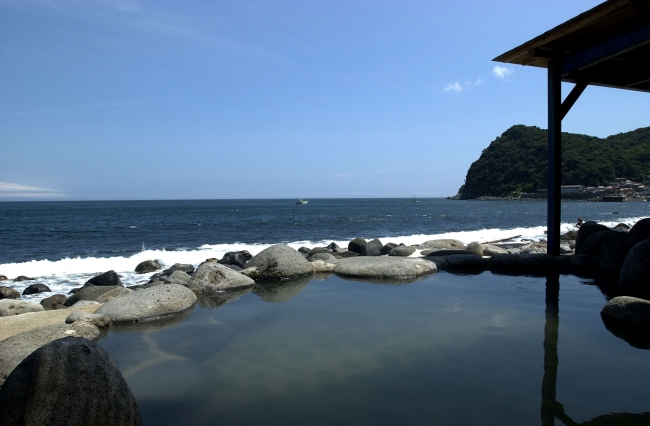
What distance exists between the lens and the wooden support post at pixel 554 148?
9961 mm

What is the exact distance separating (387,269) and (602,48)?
6096mm

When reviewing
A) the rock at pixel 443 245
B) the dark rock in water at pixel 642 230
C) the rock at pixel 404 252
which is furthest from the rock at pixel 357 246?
the dark rock in water at pixel 642 230

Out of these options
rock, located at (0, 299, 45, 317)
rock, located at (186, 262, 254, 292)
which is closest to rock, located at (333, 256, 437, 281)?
rock, located at (186, 262, 254, 292)

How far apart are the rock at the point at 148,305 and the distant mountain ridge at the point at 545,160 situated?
339ft

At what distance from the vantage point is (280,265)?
9602mm

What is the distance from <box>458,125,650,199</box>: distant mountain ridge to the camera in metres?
95.7

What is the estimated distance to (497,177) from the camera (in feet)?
380

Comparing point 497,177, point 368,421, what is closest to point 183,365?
point 368,421

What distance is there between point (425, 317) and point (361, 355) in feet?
5.59

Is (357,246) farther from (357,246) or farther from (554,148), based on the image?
(554,148)

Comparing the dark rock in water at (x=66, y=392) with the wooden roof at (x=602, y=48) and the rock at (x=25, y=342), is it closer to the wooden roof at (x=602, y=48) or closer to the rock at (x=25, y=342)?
the rock at (x=25, y=342)

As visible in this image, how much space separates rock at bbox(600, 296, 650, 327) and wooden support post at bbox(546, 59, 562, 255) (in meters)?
4.42

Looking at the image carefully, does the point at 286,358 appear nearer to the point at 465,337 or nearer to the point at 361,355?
the point at 361,355

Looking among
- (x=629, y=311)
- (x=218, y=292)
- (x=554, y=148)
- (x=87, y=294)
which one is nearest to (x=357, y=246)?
(x=554, y=148)
